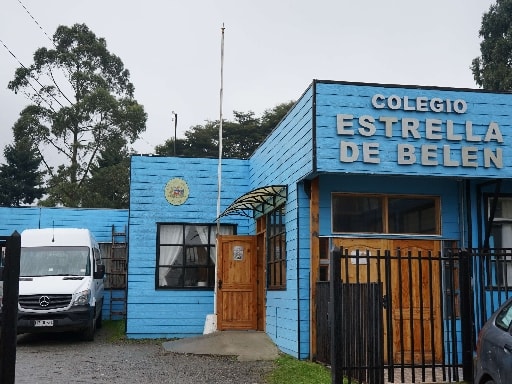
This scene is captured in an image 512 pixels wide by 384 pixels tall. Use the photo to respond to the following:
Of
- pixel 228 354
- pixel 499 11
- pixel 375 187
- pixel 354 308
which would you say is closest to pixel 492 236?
pixel 375 187

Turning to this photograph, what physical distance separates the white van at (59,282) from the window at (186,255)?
61.1 inches

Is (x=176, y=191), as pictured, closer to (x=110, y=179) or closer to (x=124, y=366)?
(x=124, y=366)

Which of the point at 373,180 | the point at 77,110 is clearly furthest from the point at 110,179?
the point at 373,180

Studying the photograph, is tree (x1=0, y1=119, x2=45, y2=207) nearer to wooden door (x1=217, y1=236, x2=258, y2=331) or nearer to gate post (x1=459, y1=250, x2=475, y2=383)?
wooden door (x1=217, y1=236, x2=258, y2=331)

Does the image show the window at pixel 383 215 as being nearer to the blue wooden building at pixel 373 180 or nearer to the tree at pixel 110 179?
the blue wooden building at pixel 373 180

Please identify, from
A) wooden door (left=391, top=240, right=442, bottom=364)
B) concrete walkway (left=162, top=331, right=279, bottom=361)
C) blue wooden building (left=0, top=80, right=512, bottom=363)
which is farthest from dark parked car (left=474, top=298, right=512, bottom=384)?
concrete walkway (left=162, top=331, right=279, bottom=361)

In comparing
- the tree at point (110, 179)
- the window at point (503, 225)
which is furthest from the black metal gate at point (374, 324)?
the tree at point (110, 179)

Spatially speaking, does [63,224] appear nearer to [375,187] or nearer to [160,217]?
[160,217]

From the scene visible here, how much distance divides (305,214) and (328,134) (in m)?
1.49

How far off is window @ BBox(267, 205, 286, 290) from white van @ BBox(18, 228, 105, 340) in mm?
4045

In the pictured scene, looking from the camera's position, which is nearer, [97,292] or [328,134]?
[328,134]

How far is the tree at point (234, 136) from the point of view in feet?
148

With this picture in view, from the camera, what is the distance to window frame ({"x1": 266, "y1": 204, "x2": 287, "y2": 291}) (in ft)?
40.9

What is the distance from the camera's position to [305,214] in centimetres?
1128
